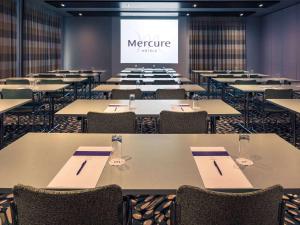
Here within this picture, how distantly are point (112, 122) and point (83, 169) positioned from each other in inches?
51.5

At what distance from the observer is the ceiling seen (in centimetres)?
1196

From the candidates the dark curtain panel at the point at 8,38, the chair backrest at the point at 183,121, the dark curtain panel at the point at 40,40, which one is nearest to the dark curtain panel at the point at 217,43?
the dark curtain panel at the point at 40,40

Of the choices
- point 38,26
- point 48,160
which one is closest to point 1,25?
point 38,26

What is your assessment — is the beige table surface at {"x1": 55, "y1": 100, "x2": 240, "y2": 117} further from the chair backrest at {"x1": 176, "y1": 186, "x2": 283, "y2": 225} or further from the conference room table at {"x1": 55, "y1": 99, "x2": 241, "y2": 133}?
the chair backrest at {"x1": 176, "y1": 186, "x2": 283, "y2": 225}

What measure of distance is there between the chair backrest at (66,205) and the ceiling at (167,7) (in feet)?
35.1

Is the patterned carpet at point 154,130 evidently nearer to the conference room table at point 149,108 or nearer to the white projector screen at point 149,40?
the conference room table at point 149,108

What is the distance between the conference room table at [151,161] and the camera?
1.80 m

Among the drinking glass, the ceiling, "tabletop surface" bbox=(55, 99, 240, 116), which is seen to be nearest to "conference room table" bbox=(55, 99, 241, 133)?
"tabletop surface" bbox=(55, 99, 240, 116)

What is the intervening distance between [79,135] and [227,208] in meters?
1.59

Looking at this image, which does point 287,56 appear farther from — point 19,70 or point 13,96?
point 13,96

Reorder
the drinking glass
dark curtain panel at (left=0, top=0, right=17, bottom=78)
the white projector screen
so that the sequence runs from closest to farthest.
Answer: the drinking glass < dark curtain panel at (left=0, top=0, right=17, bottom=78) < the white projector screen

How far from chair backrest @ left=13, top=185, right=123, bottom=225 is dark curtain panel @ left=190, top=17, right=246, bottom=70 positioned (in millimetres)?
15429

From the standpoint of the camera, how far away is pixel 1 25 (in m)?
10.1

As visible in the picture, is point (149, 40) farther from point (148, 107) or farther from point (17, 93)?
point (148, 107)
